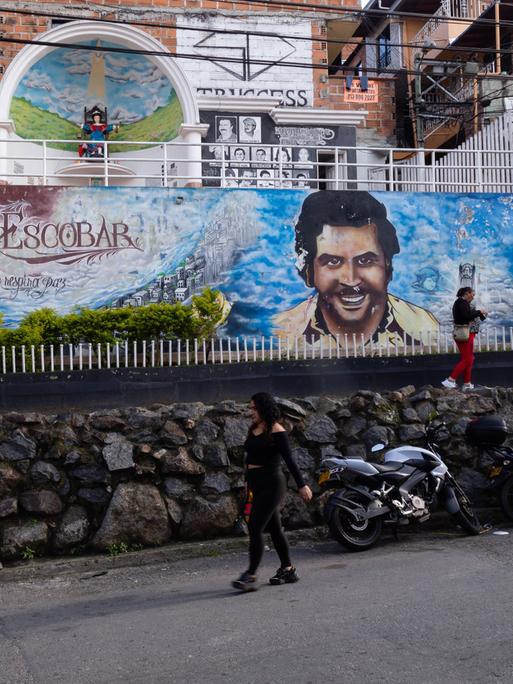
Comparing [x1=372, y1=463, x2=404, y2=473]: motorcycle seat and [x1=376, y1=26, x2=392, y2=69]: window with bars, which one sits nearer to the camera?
[x1=372, y1=463, x2=404, y2=473]: motorcycle seat

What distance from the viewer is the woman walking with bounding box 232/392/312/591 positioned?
6.96 metres

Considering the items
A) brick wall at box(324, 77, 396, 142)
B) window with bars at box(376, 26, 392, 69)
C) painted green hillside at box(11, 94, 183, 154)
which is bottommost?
painted green hillside at box(11, 94, 183, 154)

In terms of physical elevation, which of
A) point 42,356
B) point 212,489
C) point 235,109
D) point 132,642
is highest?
point 235,109

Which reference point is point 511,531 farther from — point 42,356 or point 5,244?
point 5,244

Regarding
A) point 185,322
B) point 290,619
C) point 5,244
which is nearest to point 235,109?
point 5,244

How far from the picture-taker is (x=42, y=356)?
1164 cm

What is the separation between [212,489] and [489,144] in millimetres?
12793

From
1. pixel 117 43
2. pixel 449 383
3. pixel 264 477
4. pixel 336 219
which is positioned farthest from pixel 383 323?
pixel 264 477

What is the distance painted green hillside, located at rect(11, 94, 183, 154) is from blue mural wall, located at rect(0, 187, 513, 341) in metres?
5.44

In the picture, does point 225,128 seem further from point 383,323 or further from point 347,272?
point 383,323

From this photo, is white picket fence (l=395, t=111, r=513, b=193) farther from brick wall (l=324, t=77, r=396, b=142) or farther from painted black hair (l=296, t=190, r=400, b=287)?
brick wall (l=324, t=77, r=396, b=142)

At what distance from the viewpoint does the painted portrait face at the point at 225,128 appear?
73.8 feet

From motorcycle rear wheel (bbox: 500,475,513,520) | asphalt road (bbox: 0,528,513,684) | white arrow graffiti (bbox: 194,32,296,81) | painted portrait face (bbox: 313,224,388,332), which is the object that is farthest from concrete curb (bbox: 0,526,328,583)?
white arrow graffiti (bbox: 194,32,296,81)

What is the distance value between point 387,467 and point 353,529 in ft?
2.43
